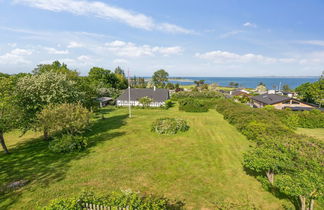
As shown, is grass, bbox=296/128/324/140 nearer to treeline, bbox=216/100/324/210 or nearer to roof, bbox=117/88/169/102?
treeline, bbox=216/100/324/210

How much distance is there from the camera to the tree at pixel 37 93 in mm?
18234

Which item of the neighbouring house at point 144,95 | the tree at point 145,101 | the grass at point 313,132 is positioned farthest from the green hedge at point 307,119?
the tree at point 145,101

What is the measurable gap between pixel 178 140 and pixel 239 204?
11.7 meters

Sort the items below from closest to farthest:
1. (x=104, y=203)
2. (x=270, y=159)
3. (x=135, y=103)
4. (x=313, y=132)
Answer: (x=104, y=203) < (x=270, y=159) < (x=313, y=132) < (x=135, y=103)

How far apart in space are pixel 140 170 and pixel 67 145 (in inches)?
362

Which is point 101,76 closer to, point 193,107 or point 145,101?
point 145,101

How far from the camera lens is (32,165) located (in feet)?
Answer: 46.1

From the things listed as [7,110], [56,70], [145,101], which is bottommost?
[145,101]

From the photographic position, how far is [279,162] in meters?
9.90

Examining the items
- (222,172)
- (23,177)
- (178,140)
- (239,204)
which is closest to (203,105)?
(178,140)

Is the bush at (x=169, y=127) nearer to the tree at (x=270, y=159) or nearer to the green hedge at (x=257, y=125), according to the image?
the green hedge at (x=257, y=125)

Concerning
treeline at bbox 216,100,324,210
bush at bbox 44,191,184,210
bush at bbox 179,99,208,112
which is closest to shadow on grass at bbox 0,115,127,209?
bush at bbox 44,191,184,210

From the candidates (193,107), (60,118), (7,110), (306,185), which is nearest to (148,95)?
(193,107)

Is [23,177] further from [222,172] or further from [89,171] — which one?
[222,172]
